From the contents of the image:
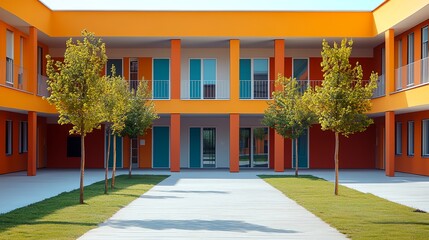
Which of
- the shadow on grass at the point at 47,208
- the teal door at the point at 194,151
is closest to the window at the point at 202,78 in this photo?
the teal door at the point at 194,151

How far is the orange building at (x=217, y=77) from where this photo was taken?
27469mm

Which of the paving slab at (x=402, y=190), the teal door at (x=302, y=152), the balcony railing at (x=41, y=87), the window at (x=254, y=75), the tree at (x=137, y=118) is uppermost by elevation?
the window at (x=254, y=75)

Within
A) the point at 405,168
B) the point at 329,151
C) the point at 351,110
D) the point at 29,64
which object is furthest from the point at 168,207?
the point at 329,151

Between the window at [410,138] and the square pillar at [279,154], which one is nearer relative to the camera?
the window at [410,138]

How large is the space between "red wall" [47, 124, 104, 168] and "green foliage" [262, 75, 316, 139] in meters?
12.0

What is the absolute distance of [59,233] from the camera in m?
10.2

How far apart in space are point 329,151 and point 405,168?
18.1 ft

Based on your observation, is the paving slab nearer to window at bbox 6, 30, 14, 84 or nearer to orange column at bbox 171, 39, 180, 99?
orange column at bbox 171, 39, 180, 99

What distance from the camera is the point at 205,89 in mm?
34031

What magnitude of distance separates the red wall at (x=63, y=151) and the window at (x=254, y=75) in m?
8.58

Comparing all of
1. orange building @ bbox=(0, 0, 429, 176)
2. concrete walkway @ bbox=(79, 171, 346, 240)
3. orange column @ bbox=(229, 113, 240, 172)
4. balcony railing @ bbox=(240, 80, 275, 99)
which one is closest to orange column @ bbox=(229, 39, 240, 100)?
orange building @ bbox=(0, 0, 429, 176)

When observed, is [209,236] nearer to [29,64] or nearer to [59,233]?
[59,233]

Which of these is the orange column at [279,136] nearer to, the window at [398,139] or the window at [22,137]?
the window at [398,139]

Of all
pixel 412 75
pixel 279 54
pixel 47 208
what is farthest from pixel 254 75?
pixel 47 208
